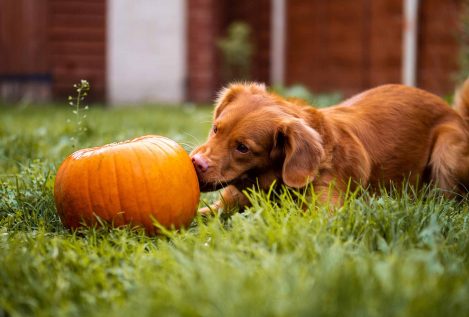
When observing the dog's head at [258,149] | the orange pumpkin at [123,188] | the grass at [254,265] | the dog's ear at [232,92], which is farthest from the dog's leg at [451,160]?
the orange pumpkin at [123,188]

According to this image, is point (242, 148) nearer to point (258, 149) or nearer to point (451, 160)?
point (258, 149)

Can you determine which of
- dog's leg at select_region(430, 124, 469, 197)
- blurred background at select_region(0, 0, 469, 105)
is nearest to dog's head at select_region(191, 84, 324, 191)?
dog's leg at select_region(430, 124, 469, 197)

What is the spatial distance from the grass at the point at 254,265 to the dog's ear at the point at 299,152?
0.74 feet

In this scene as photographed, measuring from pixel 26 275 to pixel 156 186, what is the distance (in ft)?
2.69

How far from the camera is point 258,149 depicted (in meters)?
3.07

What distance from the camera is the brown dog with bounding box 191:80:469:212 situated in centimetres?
302

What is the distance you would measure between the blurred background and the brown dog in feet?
24.5

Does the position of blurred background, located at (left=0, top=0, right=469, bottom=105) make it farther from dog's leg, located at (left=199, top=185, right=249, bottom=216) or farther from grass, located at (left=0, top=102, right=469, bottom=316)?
grass, located at (left=0, top=102, right=469, bottom=316)

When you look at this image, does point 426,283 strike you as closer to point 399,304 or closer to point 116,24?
point 399,304

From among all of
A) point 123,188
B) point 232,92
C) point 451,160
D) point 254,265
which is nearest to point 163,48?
point 232,92

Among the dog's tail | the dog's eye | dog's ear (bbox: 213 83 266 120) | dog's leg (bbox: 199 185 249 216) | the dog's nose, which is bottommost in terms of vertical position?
dog's leg (bbox: 199 185 249 216)

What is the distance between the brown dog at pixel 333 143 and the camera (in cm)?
302

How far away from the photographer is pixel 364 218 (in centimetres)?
248

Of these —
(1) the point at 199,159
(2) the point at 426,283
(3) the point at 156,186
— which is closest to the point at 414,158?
(1) the point at 199,159
